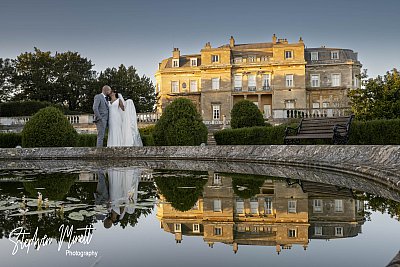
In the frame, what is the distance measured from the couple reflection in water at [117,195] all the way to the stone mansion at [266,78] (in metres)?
40.7

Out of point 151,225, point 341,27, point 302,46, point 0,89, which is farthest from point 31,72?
point 151,225

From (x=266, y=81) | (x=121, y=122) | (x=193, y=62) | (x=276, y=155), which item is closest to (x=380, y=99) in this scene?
(x=276, y=155)

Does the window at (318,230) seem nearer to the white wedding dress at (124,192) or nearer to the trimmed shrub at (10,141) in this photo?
the white wedding dress at (124,192)

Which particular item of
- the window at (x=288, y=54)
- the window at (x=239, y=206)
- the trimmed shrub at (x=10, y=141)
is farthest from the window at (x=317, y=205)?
the window at (x=288, y=54)

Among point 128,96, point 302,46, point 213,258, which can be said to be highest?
point 302,46

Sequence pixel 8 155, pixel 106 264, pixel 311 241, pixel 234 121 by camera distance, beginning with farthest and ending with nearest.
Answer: pixel 234 121 → pixel 8 155 → pixel 311 241 → pixel 106 264

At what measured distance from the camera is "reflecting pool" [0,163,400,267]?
2.75 m

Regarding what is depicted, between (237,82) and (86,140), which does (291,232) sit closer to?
(86,140)

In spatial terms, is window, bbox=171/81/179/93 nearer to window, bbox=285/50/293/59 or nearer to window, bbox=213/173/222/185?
window, bbox=285/50/293/59

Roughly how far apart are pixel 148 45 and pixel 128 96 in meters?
17.5

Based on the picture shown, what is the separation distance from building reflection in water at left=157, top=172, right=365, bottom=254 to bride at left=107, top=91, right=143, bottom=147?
751cm

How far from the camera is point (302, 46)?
158ft

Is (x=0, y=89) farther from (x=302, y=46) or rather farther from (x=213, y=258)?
(x=213, y=258)

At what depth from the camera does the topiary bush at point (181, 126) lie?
48.6 feet
